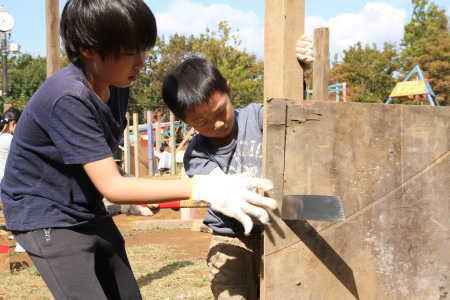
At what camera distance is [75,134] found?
1.43 meters

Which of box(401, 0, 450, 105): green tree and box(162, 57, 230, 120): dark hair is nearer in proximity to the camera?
box(162, 57, 230, 120): dark hair

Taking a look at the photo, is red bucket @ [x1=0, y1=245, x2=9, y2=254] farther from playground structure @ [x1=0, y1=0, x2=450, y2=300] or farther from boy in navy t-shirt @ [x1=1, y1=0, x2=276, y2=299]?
playground structure @ [x1=0, y1=0, x2=450, y2=300]

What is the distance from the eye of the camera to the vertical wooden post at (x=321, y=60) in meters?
2.06

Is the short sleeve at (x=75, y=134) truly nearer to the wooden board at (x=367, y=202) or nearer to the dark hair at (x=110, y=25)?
the dark hair at (x=110, y=25)

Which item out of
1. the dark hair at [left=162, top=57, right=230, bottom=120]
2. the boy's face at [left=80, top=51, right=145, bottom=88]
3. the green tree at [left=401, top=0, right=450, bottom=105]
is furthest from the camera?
the green tree at [left=401, top=0, right=450, bottom=105]

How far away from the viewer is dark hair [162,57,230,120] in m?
2.02

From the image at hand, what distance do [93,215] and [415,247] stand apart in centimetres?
114

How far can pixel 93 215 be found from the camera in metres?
1.65

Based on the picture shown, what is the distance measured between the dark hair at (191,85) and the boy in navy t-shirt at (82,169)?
38 centimetres

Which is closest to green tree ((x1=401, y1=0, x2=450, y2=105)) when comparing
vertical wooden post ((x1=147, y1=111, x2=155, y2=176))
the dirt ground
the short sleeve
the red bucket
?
vertical wooden post ((x1=147, y1=111, x2=155, y2=176))

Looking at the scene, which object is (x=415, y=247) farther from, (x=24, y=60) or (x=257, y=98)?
(x=24, y=60)

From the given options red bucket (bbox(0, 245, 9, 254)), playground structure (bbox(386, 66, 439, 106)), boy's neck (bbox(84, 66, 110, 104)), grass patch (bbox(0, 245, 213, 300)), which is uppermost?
playground structure (bbox(386, 66, 439, 106))

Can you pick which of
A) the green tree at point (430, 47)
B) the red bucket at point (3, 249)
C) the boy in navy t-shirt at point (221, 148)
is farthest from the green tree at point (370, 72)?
the boy in navy t-shirt at point (221, 148)

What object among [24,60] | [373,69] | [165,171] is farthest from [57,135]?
[24,60]
